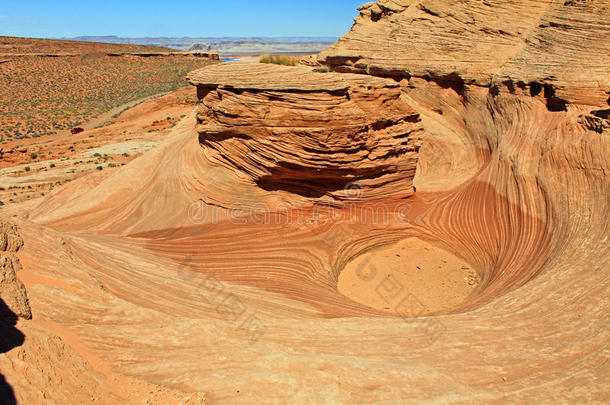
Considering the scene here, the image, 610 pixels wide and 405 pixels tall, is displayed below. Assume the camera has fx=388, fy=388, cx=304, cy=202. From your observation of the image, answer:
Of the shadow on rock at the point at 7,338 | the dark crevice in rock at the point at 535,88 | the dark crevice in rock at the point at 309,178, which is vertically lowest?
the shadow on rock at the point at 7,338

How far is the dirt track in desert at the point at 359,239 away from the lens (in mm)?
3828

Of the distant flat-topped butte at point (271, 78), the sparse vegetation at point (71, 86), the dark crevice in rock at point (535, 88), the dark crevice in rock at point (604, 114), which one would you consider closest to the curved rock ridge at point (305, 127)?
the distant flat-topped butte at point (271, 78)

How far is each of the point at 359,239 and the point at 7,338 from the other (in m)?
7.63

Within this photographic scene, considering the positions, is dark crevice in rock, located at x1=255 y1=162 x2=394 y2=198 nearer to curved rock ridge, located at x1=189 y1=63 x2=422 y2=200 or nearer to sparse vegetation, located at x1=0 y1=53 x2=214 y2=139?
curved rock ridge, located at x1=189 y1=63 x2=422 y2=200

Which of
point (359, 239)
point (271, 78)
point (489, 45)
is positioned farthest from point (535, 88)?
point (271, 78)

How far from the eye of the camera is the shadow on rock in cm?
273

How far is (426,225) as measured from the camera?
10508 millimetres

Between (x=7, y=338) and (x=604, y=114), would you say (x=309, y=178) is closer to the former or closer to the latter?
(x=604, y=114)

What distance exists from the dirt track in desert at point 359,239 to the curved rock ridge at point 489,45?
7cm

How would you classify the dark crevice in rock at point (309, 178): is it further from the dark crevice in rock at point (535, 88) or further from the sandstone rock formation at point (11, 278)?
the sandstone rock formation at point (11, 278)

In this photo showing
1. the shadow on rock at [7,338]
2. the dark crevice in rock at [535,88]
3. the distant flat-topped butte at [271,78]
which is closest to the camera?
the shadow on rock at [7,338]

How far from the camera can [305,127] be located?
886 centimetres

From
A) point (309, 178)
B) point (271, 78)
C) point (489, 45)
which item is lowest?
point (309, 178)

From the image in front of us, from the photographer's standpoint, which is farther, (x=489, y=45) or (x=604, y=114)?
(x=489, y=45)
